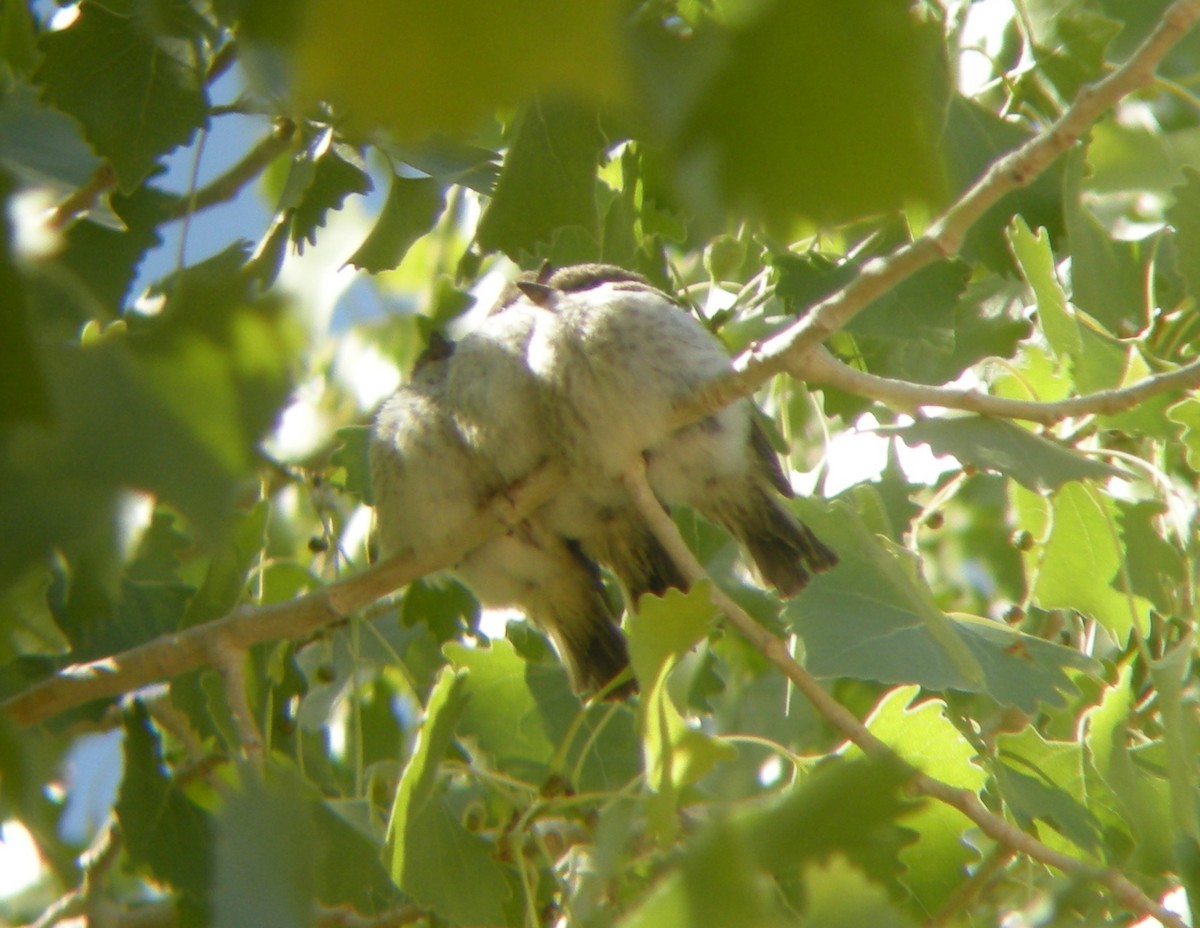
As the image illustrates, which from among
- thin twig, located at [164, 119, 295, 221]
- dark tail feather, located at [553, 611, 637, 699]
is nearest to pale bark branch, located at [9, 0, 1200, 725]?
dark tail feather, located at [553, 611, 637, 699]

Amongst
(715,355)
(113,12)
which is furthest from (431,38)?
(715,355)

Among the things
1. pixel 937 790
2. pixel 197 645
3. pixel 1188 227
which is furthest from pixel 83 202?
pixel 1188 227

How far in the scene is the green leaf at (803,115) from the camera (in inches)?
19.0

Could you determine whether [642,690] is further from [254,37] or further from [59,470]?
[254,37]

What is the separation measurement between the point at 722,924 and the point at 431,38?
1.86 ft

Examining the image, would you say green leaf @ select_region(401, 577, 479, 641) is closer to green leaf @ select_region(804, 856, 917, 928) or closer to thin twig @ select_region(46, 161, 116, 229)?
thin twig @ select_region(46, 161, 116, 229)

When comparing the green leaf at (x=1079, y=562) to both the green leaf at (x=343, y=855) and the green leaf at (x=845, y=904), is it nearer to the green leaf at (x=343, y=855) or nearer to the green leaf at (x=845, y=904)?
the green leaf at (x=343, y=855)

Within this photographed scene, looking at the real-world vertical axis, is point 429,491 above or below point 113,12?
below

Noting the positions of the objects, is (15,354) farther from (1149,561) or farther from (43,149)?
(1149,561)

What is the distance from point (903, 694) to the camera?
2.31 metres

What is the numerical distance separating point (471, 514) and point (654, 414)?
487 millimetres

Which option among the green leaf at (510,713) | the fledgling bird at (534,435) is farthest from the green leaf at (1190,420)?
the green leaf at (510,713)

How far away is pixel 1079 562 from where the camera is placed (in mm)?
2359

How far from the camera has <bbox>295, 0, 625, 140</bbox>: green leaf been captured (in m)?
A: 0.46
